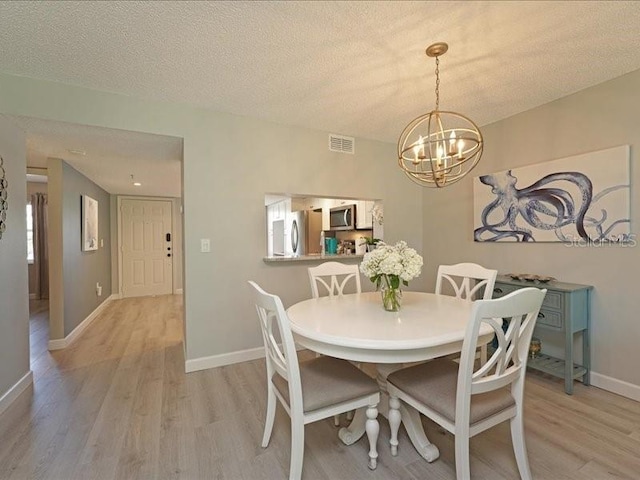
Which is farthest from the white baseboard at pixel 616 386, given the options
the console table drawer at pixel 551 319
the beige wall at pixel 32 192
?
the beige wall at pixel 32 192

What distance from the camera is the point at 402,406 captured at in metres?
1.65

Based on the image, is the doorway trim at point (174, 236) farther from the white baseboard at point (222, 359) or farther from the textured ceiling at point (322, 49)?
the textured ceiling at point (322, 49)

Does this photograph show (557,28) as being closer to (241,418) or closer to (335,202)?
(241,418)

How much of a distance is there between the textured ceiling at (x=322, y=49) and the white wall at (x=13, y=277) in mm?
591

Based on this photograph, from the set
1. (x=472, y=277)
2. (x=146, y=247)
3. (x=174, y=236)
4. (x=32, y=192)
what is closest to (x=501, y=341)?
(x=472, y=277)

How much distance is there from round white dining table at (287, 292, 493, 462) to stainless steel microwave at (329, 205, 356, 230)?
7.76ft

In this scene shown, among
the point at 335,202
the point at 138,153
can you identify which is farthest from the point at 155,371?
the point at 335,202

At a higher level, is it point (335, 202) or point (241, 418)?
point (335, 202)

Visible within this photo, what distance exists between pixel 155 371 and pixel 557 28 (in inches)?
148

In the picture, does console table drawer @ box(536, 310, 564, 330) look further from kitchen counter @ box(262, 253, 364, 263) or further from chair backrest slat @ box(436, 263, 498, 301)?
kitchen counter @ box(262, 253, 364, 263)

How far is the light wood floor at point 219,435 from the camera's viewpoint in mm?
1485

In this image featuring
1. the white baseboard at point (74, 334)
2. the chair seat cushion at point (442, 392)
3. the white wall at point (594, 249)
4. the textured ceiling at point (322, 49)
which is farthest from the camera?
the white baseboard at point (74, 334)

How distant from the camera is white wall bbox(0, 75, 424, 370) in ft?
8.03

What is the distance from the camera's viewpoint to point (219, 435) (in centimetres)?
177
